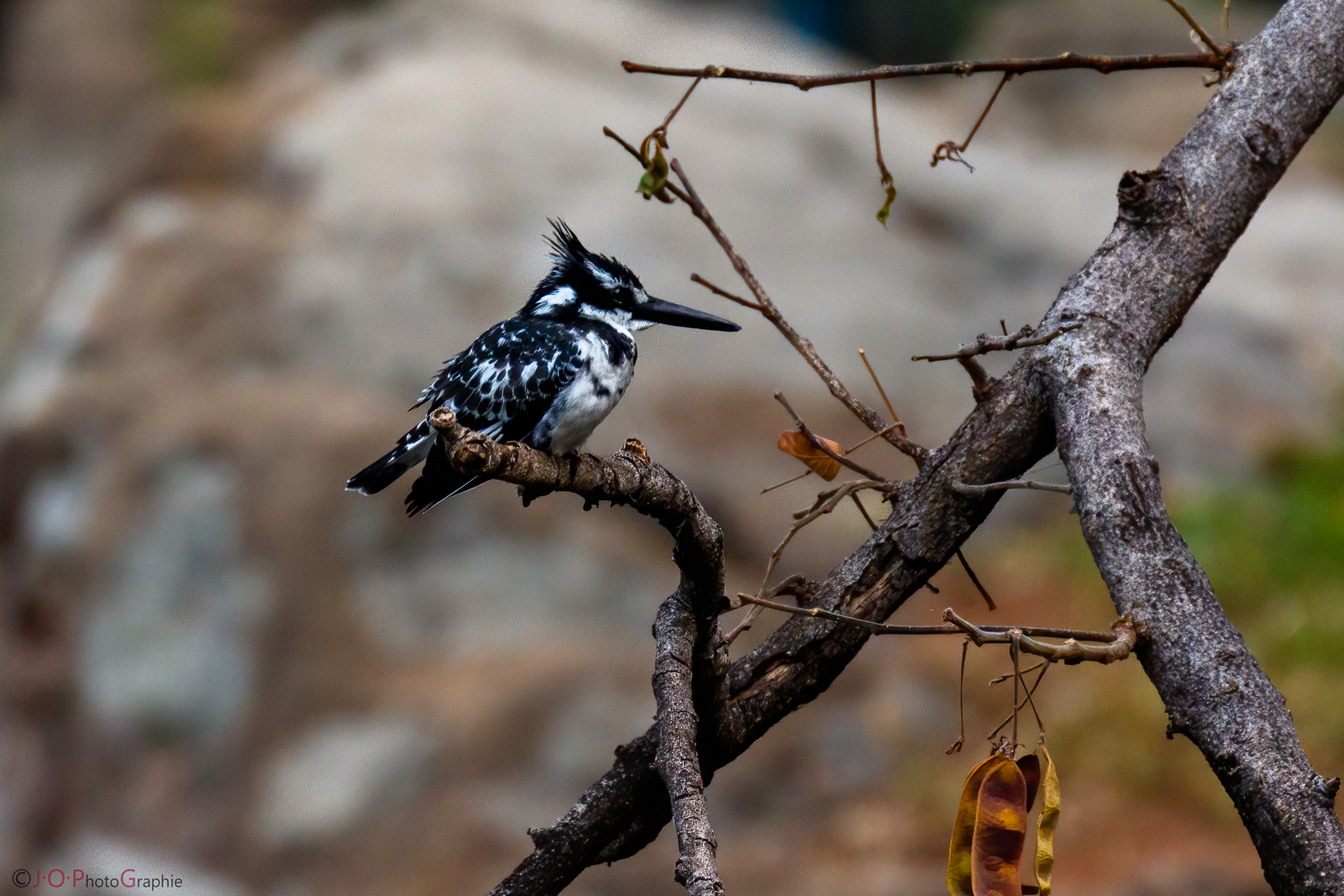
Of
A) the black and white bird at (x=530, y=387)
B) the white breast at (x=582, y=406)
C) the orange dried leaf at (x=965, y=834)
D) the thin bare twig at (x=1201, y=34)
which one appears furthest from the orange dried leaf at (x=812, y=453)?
the thin bare twig at (x=1201, y=34)

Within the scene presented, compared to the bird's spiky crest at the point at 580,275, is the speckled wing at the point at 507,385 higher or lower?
lower

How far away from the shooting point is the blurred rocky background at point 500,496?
16.8 ft

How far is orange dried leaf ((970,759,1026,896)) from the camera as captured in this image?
137 centimetres

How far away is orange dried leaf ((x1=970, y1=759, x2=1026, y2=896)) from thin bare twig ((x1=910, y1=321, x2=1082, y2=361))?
65 cm

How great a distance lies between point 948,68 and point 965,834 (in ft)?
3.79

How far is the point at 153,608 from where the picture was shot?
5789 millimetres

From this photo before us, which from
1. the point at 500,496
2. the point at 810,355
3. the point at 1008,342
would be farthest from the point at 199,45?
the point at 1008,342

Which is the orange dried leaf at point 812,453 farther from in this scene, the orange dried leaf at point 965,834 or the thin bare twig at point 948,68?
the orange dried leaf at point 965,834

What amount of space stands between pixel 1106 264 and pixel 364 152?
5.79 m

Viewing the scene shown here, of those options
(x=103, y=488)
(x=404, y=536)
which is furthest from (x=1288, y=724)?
(x=103, y=488)

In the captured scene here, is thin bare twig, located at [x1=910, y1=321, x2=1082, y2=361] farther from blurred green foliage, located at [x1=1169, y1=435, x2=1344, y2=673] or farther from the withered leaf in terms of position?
blurred green foliage, located at [x1=1169, y1=435, x2=1344, y2=673]

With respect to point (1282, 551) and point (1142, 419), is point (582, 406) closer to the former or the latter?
point (1142, 419)

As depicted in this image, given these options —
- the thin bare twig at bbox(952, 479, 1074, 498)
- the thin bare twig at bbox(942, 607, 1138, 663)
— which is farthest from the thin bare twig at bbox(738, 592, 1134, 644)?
the thin bare twig at bbox(952, 479, 1074, 498)

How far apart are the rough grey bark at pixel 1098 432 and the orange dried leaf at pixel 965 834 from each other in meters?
0.28
